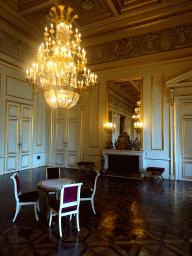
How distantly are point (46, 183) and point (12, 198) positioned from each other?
3.96 feet

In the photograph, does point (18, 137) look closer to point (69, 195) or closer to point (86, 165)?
point (86, 165)

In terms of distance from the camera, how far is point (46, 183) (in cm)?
330

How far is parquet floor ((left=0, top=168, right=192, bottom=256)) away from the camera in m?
2.22

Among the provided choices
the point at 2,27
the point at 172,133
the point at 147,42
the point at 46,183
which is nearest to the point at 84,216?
the point at 46,183

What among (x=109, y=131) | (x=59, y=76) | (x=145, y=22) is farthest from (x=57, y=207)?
(x=145, y=22)

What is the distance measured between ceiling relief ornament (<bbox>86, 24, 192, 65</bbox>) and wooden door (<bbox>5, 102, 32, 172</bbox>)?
3.19 m

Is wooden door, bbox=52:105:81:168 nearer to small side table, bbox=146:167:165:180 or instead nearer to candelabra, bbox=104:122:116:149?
candelabra, bbox=104:122:116:149

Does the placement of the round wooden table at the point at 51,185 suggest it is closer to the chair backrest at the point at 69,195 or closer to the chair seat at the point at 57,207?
the chair seat at the point at 57,207

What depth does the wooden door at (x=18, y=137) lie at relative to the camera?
6.70 meters

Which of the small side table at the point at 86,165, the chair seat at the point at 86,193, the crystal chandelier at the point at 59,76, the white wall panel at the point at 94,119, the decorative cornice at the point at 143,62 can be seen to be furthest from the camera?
the white wall panel at the point at 94,119

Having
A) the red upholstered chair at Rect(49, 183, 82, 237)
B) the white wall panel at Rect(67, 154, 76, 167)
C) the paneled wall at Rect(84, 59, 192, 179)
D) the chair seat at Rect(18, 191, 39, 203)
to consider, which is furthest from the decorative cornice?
the chair seat at Rect(18, 191, 39, 203)

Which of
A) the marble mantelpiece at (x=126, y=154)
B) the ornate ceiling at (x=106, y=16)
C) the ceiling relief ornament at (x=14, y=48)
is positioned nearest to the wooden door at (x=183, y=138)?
the marble mantelpiece at (x=126, y=154)

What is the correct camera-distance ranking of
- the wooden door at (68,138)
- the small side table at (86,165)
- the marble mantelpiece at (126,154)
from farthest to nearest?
the wooden door at (68,138) < the small side table at (86,165) < the marble mantelpiece at (126,154)

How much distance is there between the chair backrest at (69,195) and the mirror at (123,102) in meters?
4.24
